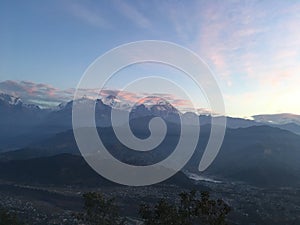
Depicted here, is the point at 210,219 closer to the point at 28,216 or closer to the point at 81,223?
the point at 81,223

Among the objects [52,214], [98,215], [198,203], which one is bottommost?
[52,214]

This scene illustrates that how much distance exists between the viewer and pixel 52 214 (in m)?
136

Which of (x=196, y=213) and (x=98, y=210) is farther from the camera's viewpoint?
(x=98, y=210)

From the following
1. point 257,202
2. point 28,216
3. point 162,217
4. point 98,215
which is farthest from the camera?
point 257,202

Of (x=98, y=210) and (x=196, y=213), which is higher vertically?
(x=196, y=213)

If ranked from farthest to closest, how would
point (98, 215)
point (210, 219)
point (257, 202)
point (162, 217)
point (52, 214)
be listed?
1. point (257, 202)
2. point (52, 214)
3. point (98, 215)
4. point (162, 217)
5. point (210, 219)

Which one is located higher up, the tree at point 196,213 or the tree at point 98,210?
the tree at point 196,213

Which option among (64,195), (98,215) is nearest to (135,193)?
(64,195)

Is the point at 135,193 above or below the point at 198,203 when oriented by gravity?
below

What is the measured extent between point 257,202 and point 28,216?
115686mm

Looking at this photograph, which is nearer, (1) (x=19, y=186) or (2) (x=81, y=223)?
(2) (x=81, y=223)

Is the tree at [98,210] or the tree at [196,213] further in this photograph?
the tree at [98,210]

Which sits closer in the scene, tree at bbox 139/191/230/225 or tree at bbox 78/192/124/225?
tree at bbox 139/191/230/225

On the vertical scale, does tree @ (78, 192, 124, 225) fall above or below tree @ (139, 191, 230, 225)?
below
